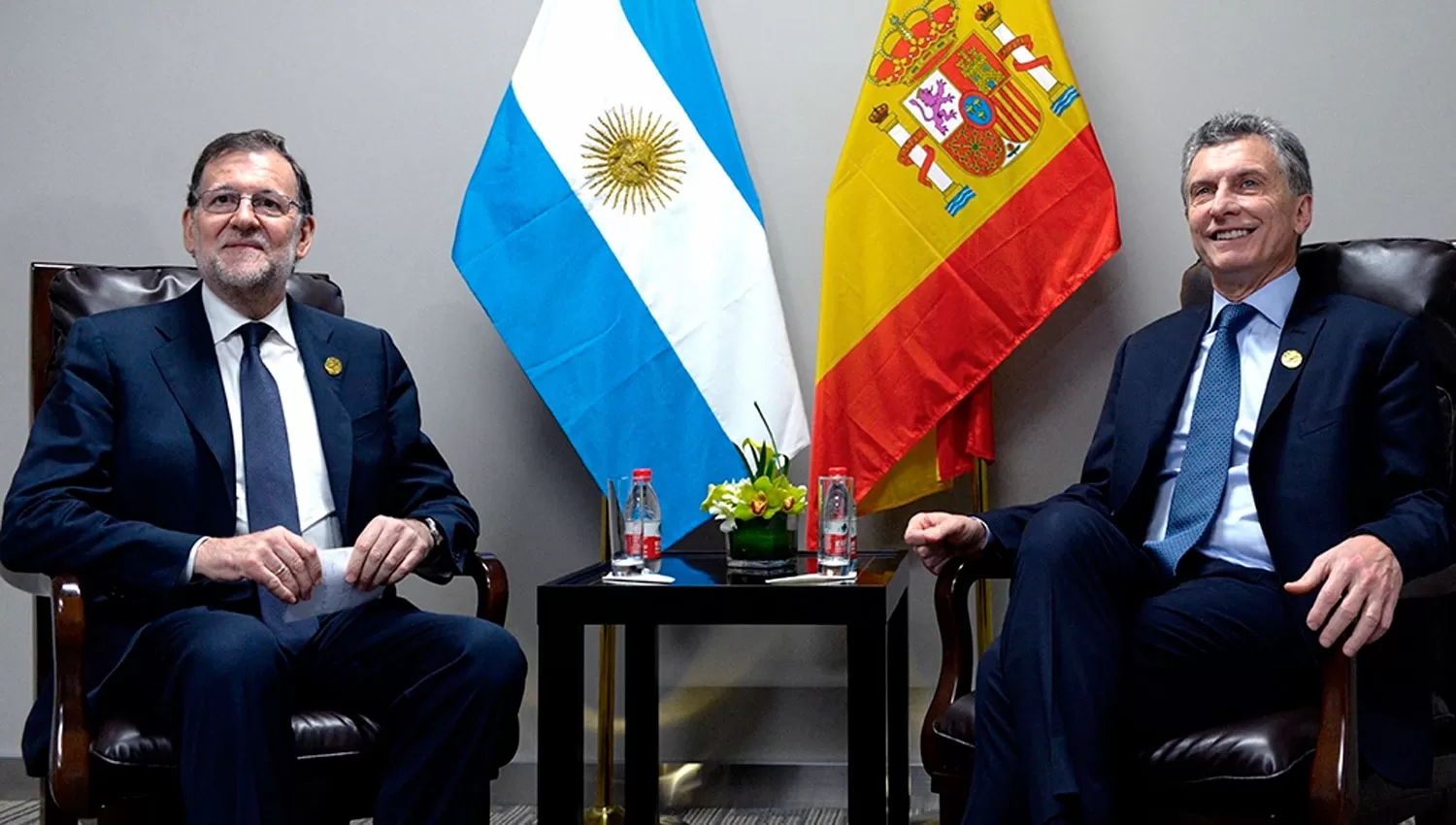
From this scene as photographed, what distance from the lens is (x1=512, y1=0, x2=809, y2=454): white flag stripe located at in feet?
9.64

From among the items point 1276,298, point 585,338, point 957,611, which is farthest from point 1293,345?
point 585,338

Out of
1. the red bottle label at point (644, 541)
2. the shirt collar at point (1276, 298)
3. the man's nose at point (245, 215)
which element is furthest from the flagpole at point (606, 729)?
the shirt collar at point (1276, 298)

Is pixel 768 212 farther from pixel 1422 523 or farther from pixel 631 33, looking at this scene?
pixel 1422 523

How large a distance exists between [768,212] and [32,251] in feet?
5.72

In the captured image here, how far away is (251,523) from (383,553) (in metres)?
→ 0.25

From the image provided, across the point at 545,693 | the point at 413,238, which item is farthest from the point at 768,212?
the point at 545,693

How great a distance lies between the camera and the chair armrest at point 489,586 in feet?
7.54

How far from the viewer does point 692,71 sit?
3.00 metres

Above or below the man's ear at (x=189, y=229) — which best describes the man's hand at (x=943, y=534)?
below

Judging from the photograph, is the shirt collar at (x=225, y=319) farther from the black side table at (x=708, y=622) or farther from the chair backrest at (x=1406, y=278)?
the chair backrest at (x=1406, y=278)

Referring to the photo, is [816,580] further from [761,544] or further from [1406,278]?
[1406,278]

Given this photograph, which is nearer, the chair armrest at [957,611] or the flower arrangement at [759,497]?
the chair armrest at [957,611]

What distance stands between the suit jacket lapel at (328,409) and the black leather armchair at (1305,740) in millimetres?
994

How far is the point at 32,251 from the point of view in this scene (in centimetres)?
335
